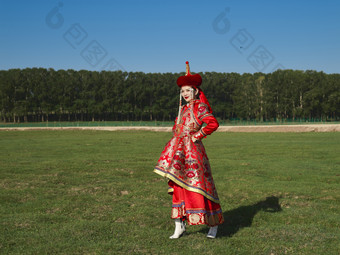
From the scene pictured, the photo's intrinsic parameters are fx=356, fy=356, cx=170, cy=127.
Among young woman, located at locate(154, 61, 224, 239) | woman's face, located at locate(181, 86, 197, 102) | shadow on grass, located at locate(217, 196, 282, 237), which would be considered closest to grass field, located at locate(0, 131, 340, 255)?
shadow on grass, located at locate(217, 196, 282, 237)

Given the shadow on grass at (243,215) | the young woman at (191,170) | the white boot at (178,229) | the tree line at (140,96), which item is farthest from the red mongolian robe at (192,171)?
the tree line at (140,96)

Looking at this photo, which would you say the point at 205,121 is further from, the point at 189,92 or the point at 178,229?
the point at 178,229

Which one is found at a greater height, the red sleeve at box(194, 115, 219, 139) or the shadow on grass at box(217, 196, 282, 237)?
the red sleeve at box(194, 115, 219, 139)

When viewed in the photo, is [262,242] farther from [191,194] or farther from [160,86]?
[160,86]

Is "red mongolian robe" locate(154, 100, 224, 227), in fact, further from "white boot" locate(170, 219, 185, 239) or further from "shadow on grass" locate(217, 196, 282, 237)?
"shadow on grass" locate(217, 196, 282, 237)

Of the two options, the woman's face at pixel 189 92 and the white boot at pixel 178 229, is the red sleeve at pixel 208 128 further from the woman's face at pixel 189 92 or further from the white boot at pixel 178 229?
the white boot at pixel 178 229

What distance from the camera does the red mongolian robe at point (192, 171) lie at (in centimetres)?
582

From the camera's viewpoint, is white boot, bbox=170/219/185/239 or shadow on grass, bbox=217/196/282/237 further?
shadow on grass, bbox=217/196/282/237

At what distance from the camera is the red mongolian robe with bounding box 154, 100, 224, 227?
5.82 metres

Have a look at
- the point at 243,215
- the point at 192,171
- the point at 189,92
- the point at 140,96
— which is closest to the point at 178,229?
the point at 192,171

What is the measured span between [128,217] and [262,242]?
9.35ft

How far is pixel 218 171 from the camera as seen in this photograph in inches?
533

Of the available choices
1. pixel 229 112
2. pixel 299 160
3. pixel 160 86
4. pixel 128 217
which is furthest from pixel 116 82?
pixel 128 217

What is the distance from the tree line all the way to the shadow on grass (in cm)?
8542
